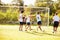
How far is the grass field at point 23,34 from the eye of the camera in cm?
253

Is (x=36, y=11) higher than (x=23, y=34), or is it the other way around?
(x=36, y=11)

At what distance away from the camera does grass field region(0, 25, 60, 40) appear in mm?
2535

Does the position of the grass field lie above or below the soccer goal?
below

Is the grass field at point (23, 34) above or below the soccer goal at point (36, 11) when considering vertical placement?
below

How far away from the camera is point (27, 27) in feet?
8.46

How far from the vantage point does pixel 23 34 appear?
2559mm

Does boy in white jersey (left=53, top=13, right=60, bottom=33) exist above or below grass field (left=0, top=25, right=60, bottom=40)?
above

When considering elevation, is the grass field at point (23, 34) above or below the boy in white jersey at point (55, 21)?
below

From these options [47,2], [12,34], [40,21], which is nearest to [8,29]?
[12,34]

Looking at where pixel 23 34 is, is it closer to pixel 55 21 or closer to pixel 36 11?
pixel 36 11

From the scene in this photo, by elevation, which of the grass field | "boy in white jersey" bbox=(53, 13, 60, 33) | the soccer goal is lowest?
the grass field

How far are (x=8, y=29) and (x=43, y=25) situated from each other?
0.44 m

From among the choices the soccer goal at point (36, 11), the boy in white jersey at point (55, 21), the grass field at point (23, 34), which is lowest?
the grass field at point (23, 34)

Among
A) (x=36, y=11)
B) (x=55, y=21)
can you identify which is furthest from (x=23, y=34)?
(x=55, y=21)
